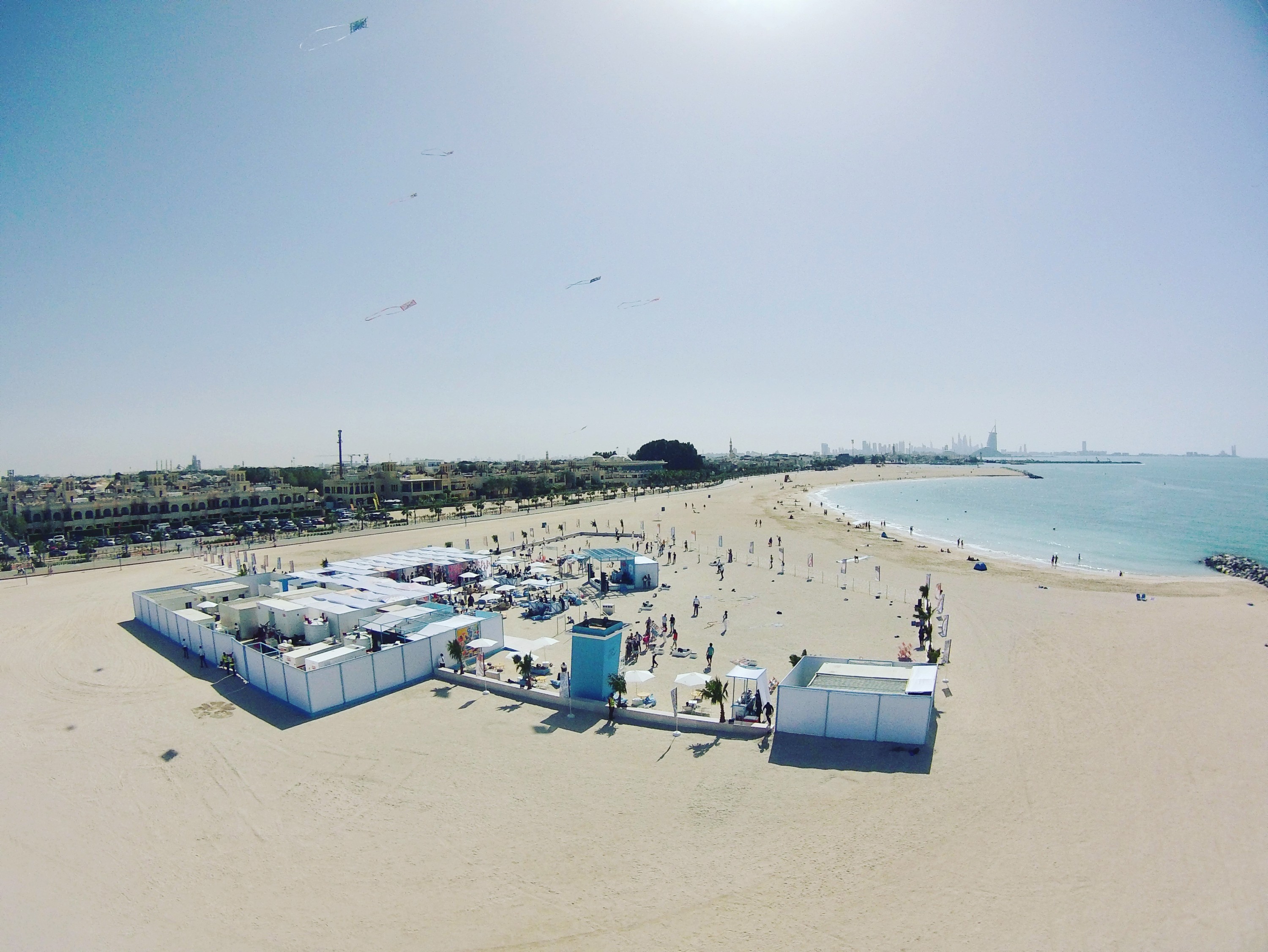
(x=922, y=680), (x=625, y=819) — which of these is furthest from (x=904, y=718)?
(x=625, y=819)

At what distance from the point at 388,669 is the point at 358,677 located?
0.84 meters

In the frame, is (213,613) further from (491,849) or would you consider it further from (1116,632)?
(1116,632)

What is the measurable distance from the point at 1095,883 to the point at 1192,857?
7.00 ft

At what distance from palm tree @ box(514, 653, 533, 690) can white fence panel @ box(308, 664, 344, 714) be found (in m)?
4.36

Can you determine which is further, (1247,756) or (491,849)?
(1247,756)

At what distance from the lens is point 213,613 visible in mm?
20859

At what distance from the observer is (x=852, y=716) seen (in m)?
12.8

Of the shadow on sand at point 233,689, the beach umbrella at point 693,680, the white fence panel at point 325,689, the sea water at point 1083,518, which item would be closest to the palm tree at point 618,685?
the beach umbrella at point 693,680

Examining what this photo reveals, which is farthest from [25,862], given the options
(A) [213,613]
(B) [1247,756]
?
(B) [1247,756]

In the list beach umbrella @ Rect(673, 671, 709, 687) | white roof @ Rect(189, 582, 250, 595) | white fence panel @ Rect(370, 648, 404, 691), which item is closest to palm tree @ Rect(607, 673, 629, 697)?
beach umbrella @ Rect(673, 671, 709, 687)

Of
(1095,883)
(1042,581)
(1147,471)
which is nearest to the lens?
(1095,883)

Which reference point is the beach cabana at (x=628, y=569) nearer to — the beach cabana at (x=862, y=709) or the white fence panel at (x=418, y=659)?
the white fence panel at (x=418, y=659)

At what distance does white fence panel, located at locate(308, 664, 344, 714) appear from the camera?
14.3 meters

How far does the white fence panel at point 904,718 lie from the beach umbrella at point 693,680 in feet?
12.9
